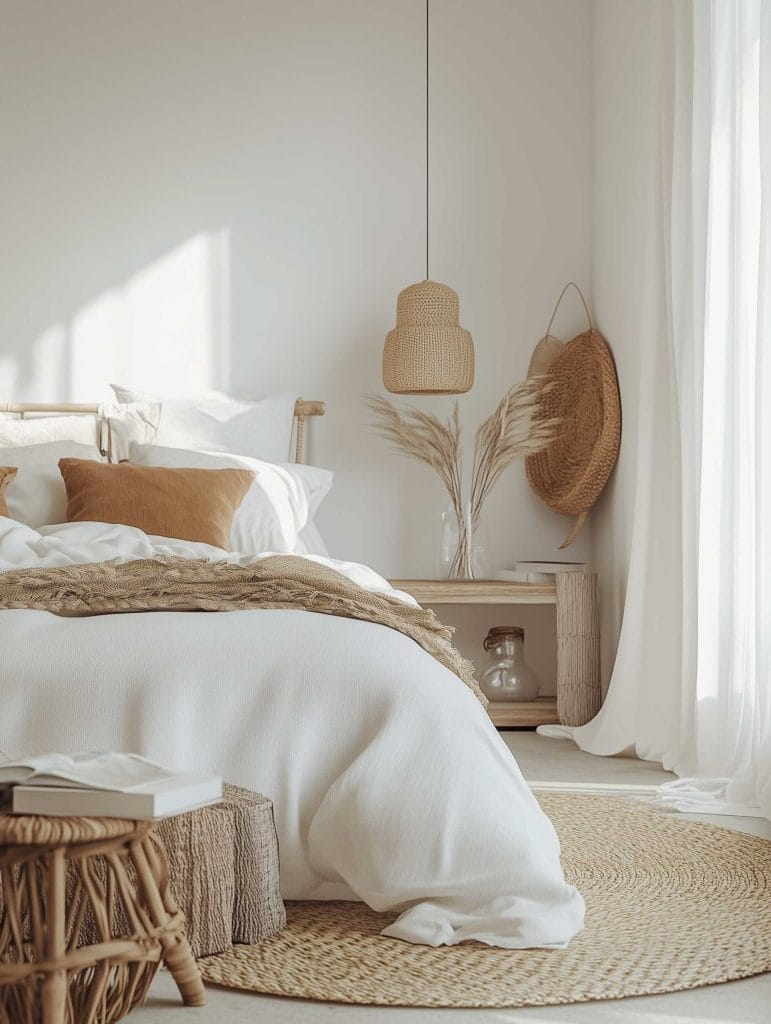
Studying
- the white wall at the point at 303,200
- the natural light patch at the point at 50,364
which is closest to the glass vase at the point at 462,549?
the white wall at the point at 303,200

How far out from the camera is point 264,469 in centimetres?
405

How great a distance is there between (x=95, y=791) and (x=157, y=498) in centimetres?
218

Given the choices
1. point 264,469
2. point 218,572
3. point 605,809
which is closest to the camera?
point 218,572

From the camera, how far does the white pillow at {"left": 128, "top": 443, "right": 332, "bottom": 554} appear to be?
384cm

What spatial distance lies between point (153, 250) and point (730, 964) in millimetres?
3618

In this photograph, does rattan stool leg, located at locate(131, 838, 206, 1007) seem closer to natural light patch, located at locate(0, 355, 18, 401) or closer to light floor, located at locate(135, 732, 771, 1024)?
light floor, located at locate(135, 732, 771, 1024)

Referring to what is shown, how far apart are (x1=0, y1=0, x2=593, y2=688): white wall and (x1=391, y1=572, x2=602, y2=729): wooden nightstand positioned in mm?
491

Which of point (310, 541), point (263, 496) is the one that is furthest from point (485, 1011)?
point (310, 541)

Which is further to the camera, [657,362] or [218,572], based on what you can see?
[657,362]

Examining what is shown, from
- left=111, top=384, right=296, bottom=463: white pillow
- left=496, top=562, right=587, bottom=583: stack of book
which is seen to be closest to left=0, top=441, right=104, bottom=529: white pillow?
left=111, top=384, right=296, bottom=463: white pillow

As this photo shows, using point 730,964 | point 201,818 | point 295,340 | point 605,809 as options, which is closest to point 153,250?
point 295,340

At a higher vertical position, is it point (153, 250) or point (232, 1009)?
point (153, 250)

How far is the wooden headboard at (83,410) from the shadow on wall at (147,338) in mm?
105

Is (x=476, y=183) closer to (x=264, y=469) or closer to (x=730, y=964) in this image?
(x=264, y=469)
